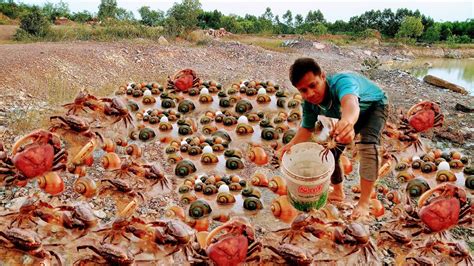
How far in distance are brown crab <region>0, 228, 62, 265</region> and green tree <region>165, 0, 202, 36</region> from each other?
13725 mm

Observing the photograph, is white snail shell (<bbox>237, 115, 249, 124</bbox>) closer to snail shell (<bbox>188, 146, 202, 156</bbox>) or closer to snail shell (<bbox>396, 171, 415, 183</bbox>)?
snail shell (<bbox>188, 146, 202, 156</bbox>)

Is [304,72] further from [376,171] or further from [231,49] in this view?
[231,49]

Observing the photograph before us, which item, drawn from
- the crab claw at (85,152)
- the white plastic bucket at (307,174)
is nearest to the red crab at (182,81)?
the crab claw at (85,152)

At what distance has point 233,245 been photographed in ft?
8.08

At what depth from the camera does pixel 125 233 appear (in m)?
2.76

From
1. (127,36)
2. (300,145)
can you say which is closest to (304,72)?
(300,145)

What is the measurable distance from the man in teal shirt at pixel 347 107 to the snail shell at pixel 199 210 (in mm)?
778

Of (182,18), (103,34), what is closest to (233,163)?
(103,34)

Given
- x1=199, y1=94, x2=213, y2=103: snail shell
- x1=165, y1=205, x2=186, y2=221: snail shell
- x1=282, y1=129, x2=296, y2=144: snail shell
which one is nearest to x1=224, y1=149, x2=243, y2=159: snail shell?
x1=282, y1=129, x2=296, y2=144: snail shell

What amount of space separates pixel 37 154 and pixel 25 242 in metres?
0.92

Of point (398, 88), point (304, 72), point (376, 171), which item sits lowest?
point (398, 88)

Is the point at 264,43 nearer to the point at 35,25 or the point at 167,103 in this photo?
the point at 35,25

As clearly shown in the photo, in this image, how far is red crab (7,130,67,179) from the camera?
323cm

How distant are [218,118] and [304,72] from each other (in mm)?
2212
